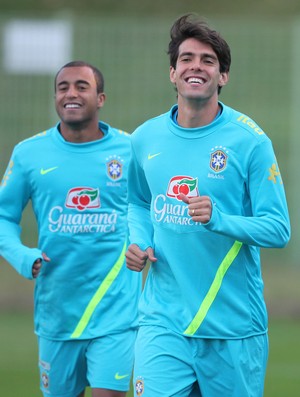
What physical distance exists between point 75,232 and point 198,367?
1.68 metres

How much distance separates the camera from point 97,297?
7.52 metres

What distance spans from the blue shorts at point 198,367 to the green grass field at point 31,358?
3488 millimetres

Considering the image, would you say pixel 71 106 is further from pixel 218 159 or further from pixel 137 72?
pixel 137 72

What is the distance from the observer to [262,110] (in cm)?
1465

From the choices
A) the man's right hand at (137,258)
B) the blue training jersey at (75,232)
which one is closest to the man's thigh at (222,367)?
the man's right hand at (137,258)

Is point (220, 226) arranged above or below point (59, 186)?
above

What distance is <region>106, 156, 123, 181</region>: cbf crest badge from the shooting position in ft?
24.9

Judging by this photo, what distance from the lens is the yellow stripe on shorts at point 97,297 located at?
747 cm

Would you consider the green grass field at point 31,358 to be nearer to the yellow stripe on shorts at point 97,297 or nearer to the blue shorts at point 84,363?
the blue shorts at point 84,363

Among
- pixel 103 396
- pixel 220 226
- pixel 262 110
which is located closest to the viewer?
pixel 220 226

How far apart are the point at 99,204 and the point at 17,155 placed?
23.1 inches

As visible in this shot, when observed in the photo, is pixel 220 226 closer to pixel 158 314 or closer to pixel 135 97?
pixel 158 314

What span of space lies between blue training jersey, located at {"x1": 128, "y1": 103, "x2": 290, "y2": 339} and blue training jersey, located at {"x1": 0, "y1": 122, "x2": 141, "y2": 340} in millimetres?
1290

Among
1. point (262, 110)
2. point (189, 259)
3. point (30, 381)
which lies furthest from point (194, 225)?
point (262, 110)
